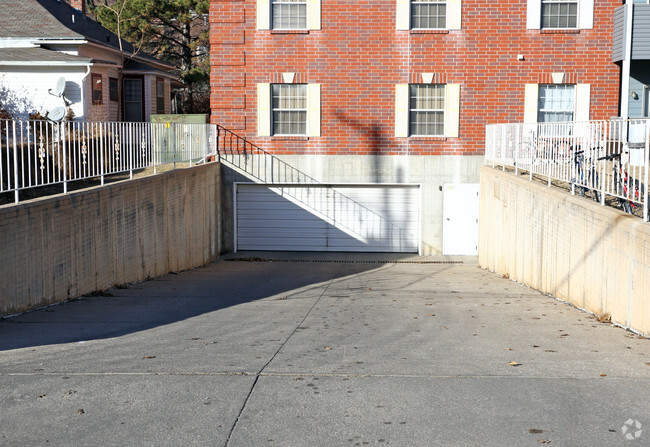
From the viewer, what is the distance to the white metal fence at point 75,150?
1072 cm

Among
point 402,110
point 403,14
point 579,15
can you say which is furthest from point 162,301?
point 579,15

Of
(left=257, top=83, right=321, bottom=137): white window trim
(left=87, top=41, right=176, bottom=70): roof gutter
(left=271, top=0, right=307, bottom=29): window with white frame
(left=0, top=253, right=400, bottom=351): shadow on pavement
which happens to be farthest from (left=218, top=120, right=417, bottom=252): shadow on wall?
(left=87, top=41, right=176, bottom=70): roof gutter

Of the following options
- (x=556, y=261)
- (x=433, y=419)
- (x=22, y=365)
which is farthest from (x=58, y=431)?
(x=556, y=261)

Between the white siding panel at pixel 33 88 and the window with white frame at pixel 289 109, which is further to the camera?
the white siding panel at pixel 33 88

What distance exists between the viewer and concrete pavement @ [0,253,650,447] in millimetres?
5727

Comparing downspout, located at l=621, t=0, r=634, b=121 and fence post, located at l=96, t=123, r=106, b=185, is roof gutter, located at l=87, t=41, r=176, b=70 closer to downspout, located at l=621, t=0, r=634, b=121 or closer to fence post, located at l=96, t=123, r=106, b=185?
fence post, located at l=96, t=123, r=106, b=185

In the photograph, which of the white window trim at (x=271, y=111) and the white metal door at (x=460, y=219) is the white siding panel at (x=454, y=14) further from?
the white metal door at (x=460, y=219)

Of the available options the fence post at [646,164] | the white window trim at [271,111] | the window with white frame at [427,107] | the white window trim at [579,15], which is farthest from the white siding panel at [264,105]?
the fence post at [646,164]

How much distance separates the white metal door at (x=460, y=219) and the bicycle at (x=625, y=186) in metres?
12.3

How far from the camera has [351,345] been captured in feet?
28.6

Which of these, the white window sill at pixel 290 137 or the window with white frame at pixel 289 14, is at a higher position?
the window with white frame at pixel 289 14

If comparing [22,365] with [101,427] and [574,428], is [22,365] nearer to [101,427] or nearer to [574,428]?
[101,427]

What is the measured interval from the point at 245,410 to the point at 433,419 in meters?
1.44

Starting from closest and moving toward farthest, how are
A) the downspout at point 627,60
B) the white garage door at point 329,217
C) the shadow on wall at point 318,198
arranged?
1. the downspout at point 627,60
2. the shadow on wall at point 318,198
3. the white garage door at point 329,217
